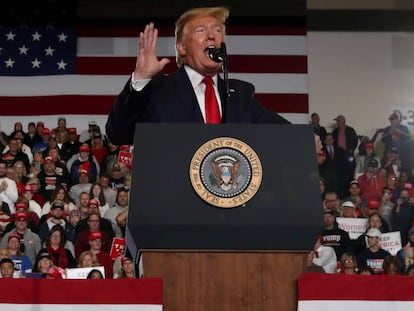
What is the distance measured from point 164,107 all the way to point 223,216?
28.3 inches

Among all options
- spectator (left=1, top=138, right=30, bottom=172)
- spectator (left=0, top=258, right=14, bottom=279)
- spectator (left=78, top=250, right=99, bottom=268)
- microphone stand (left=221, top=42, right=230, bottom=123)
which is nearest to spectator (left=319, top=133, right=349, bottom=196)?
spectator (left=1, top=138, right=30, bottom=172)

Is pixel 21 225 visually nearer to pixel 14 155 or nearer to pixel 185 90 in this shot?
pixel 14 155

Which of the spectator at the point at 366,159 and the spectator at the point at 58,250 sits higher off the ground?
the spectator at the point at 366,159

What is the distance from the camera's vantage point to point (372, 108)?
51.4 ft

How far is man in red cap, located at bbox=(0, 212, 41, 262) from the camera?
1046cm

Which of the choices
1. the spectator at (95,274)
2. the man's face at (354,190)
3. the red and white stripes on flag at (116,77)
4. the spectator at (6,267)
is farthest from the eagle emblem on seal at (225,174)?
the red and white stripes on flag at (116,77)

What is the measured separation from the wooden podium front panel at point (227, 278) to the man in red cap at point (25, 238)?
7486 mm

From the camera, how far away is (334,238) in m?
11.0

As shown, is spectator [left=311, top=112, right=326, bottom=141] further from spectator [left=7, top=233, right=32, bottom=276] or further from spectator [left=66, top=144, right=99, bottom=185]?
spectator [left=7, top=233, right=32, bottom=276]

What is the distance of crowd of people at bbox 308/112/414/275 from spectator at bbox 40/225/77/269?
2.19 meters

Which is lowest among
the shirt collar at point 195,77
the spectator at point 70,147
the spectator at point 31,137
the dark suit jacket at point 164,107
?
the dark suit jacket at point 164,107

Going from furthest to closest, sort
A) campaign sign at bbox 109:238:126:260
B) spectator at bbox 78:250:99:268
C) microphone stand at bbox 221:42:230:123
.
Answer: campaign sign at bbox 109:238:126:260 < spectator at bbox 78:250:99:268 < microphone stand at bbox 221:42:230:123

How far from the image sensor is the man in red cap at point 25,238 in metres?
10.5

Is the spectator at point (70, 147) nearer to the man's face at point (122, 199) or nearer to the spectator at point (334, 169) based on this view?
the man's face at point (122, 199)
